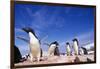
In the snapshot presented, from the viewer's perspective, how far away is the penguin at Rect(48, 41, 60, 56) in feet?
6.41

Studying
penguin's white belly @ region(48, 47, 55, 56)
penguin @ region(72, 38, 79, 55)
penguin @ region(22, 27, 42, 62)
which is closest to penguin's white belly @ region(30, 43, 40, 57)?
penguin @ region(22, 27, 42, 62)

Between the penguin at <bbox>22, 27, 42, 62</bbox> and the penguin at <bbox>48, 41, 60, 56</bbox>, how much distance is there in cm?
11

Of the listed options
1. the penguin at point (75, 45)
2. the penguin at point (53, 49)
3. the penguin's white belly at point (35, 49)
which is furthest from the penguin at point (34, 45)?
the penguin at point (75, 45)

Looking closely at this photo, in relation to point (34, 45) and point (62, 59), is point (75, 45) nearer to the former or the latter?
point (62, 59)

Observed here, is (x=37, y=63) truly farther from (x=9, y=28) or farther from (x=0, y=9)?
(x=0, y=9)

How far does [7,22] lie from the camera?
5.96ft

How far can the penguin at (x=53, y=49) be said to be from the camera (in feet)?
6.41

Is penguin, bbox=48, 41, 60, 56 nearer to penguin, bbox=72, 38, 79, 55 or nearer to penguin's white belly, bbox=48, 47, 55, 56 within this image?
penguin's white belly, bbox=48, 47, 55, 56

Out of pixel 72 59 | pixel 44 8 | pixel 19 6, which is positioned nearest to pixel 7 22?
pixel 19 6

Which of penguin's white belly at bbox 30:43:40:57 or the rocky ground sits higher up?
penguin's white belly at bbox 30:43:40:57

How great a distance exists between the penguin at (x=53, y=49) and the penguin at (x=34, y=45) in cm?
11

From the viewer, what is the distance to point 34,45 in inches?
75.1

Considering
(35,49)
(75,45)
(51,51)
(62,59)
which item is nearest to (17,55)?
(35,49)

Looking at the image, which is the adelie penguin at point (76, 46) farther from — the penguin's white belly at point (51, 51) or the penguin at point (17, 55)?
the penguin at point (17, 55)
